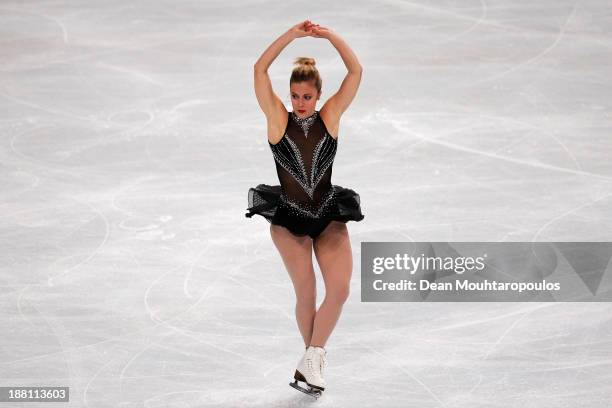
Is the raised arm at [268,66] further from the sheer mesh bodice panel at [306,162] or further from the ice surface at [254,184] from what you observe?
the ice surface at [254,184]

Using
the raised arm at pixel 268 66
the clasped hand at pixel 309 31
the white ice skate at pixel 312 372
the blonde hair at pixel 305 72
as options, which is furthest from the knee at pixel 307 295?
the clasped hand at pixel 309 31

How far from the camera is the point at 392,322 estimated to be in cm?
607

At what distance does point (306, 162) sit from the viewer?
528 centimetres

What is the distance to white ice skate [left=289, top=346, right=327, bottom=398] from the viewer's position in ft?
17.4

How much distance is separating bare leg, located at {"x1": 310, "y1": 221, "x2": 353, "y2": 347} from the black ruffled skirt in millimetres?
53

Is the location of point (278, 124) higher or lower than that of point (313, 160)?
higher

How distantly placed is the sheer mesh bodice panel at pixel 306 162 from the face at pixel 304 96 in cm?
6

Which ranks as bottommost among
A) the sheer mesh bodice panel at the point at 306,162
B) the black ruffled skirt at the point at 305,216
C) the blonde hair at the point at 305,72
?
the black ruffled skirt at the point at 305,216

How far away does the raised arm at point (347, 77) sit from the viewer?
512 cm

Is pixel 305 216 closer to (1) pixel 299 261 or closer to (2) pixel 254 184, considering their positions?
(1) pixel 299 261

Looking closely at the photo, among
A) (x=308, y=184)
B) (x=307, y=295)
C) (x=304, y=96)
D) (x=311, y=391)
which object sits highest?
(x=304, y=96)

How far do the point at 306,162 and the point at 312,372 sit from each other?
3.37 ft

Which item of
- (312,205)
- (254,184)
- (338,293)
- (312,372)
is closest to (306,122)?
(312,205)

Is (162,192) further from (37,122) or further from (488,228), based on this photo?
(488,228)
